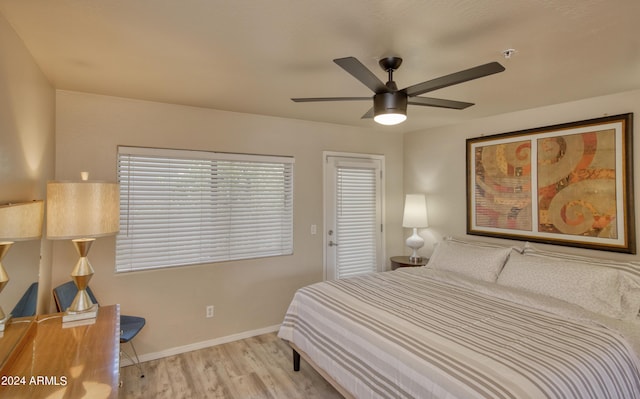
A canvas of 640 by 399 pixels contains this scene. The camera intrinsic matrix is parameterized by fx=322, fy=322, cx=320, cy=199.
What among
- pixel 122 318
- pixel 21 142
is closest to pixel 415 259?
pixel 122 318

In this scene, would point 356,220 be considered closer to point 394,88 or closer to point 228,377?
point 228,377

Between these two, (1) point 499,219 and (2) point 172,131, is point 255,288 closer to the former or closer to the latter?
(2) point 172,131

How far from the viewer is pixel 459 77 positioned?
64.5 inches

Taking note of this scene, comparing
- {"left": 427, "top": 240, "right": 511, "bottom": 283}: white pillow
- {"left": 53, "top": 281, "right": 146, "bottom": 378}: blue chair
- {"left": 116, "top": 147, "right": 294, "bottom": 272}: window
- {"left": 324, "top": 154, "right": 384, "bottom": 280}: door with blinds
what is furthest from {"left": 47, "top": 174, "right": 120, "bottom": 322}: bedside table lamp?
{"left": 427, "top": 240, "right": 511, "bottom": 283}: white pillow

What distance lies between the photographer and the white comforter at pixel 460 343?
1.48m

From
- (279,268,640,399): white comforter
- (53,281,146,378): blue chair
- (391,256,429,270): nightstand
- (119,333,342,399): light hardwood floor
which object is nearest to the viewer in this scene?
(279,268,640,399): white comforter

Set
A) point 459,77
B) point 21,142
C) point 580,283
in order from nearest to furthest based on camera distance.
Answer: point 459,77, point 21,142, point 580,283

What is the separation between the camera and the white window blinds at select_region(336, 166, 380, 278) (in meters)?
4.05

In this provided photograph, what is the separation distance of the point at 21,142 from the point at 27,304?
906 mm

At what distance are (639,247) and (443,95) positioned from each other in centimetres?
196

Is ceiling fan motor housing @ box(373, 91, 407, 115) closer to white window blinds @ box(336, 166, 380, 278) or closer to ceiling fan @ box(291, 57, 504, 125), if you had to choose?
ceiling fan @ box(291, 57, 504, 125)

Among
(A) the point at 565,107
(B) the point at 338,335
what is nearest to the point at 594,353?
(B) the point at 338,335

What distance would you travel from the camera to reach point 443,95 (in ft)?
9.21

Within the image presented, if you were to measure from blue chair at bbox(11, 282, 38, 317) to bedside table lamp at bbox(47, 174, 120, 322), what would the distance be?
0.55ft
